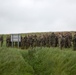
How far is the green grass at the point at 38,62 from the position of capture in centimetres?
2638

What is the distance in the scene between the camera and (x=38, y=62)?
28109 mm

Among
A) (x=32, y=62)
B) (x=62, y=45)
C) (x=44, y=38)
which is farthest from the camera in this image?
(x=44, y=38)

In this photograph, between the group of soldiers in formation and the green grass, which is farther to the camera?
the group of soldiers in formation

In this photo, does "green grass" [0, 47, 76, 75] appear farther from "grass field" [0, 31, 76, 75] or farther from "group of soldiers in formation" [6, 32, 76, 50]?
"group of soldiers in formation" [6, 32, 76, 50]

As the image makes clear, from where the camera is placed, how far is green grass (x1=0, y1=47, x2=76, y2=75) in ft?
86.5

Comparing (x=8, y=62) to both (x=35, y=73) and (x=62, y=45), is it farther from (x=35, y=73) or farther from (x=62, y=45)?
(x=62, y=45)

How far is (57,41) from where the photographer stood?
35.0 m

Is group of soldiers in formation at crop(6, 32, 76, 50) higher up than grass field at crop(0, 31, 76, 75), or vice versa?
group of soldiers in formation at crop(6, 32, 76, 50)

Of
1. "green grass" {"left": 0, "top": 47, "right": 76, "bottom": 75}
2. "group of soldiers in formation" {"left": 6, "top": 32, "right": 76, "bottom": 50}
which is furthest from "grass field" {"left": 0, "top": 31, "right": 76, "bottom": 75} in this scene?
"group of soldiers in formation" {"left": 6, "top": 32, "right": 76, "bottom": 50}

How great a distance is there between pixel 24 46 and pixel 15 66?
1078 centimetres

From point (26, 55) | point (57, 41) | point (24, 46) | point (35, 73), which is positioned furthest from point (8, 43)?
point (35, 73)

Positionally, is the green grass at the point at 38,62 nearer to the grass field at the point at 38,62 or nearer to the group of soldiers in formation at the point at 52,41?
the grass field at the point at 38,62

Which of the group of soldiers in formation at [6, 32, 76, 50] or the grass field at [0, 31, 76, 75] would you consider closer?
the grass field at [0, 31, 76, 75]

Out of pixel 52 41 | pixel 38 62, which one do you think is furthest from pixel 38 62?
pixel 52 41
